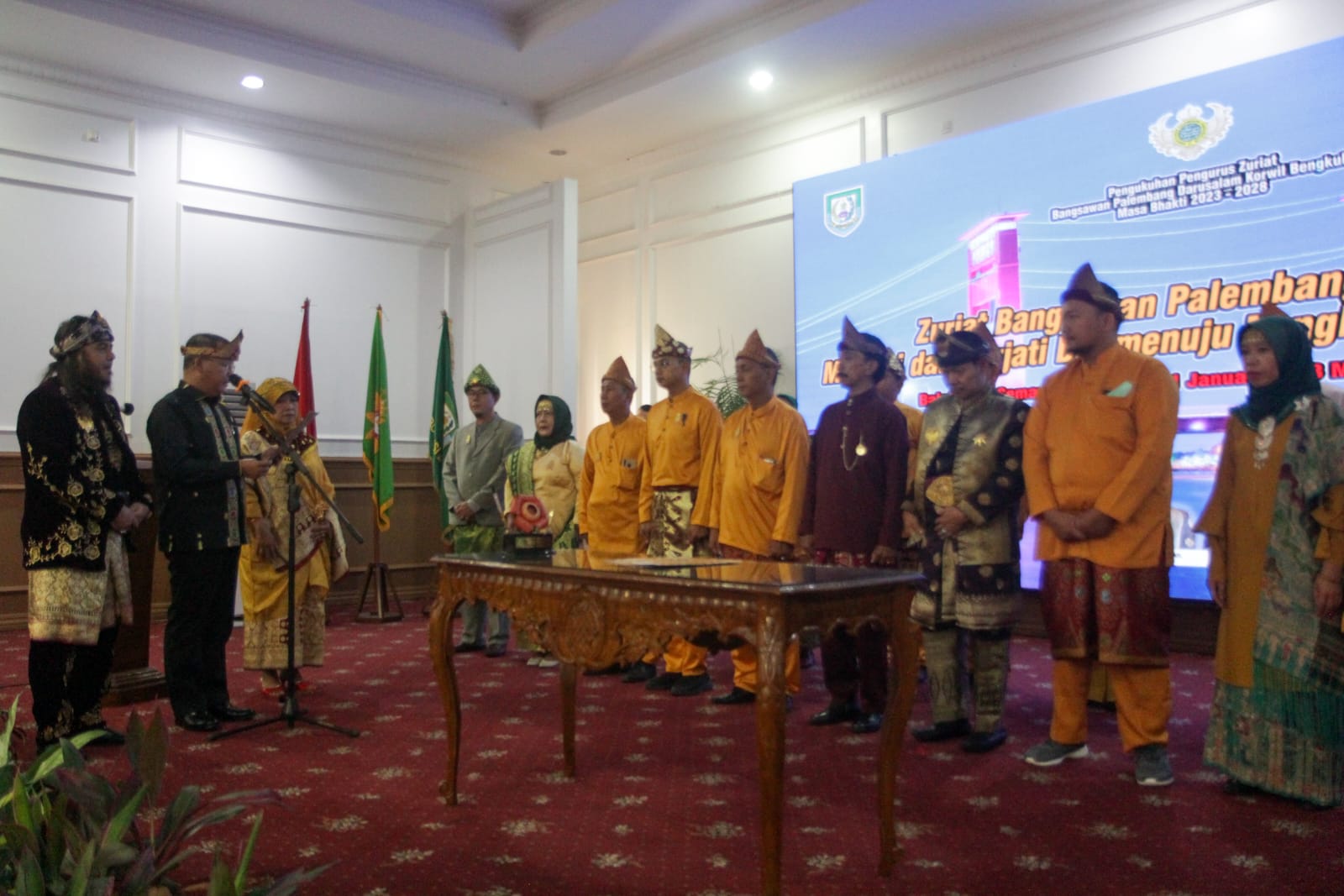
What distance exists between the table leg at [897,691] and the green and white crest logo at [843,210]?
4.79 meters

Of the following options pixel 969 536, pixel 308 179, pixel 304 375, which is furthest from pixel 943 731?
pixel 308 179

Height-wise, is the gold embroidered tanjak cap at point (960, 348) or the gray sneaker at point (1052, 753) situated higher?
the gold embroidered tanjak cap at point (960, 348)

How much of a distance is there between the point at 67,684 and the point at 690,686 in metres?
2.42

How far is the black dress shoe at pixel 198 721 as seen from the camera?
3.91 m

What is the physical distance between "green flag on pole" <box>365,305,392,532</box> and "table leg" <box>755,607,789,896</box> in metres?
5.60

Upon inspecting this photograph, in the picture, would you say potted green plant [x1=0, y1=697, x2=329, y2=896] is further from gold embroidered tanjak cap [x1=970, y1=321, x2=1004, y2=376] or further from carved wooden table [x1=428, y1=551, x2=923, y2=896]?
gold embroidered tanjak cap [x1=970, y1=321, x2=1004, y2=376]

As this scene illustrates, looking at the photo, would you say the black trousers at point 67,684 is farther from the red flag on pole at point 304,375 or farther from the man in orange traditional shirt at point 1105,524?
the red flag on pole at point 304,375

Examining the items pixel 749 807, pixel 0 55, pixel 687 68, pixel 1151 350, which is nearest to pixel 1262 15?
pixel 1151 350

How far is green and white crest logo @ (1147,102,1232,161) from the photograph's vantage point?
5.33 meters

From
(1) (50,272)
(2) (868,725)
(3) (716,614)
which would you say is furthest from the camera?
(1) (50,272)

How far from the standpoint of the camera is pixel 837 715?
4.04 m

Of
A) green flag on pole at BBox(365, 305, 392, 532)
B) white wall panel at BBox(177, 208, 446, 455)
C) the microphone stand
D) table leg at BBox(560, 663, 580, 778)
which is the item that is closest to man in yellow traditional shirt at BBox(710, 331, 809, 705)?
table leg at BBox(560, 663, 580, 778)

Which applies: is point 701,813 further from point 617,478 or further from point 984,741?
point 617,478

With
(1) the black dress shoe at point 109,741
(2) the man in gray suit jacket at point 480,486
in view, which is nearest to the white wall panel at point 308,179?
(2) the man in gray suit jacket at point 480,486
